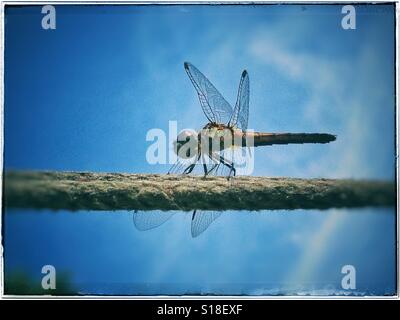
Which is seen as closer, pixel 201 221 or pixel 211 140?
pixel 201 221

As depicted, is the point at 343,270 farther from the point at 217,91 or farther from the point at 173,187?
the point at 217,91

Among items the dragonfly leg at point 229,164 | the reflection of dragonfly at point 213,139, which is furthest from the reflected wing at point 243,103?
the dragonfly leg at point 229,164

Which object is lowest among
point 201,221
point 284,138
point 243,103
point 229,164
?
point 201,221

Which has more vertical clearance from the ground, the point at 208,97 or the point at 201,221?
the point at 208,97

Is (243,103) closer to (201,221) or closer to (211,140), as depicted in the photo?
(211,140)
